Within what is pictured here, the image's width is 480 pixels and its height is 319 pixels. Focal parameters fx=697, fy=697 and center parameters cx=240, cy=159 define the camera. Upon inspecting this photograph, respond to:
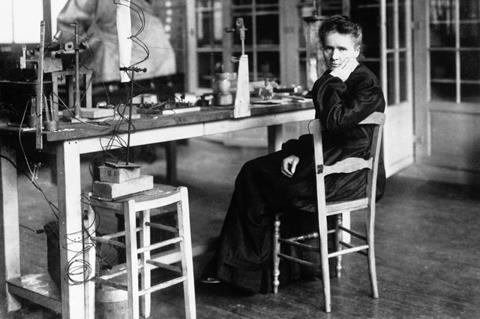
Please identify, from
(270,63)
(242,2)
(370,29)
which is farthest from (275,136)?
(242,2)

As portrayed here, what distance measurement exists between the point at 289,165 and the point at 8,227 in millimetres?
1425

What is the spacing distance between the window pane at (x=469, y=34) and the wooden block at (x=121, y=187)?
4.18 m

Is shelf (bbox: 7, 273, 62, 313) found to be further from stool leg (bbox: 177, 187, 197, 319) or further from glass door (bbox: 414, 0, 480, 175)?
glass door (bbox: 414, 0, 480, 175)

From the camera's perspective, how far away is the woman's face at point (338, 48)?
136 inches

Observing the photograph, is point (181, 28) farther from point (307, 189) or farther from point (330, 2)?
point (307, 189)

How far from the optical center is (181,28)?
8914mm

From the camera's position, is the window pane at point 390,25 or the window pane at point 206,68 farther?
the window pane at point 206,68

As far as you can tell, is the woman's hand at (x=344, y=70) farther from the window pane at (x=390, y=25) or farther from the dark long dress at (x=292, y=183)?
the window pane at (x=390, y=25)

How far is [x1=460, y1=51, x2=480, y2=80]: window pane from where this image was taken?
632cm

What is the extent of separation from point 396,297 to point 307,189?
0.74 metres

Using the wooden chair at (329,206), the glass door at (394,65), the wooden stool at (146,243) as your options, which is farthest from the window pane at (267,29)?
the wooden stool at (146,243)

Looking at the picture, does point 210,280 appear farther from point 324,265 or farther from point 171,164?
point 171,164

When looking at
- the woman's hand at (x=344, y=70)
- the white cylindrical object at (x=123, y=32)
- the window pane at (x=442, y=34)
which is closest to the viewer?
the white cylindrical object at (x=123, y=32)

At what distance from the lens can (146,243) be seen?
3396mm
